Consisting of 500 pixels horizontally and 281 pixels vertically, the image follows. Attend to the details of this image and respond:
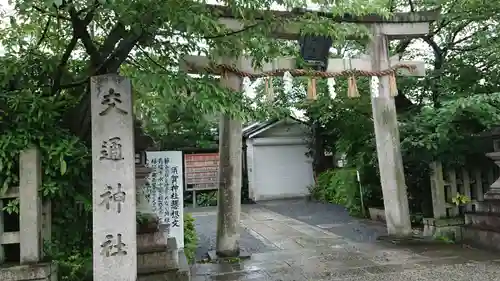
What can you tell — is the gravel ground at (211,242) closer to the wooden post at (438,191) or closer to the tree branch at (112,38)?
the wooden post at (438,191)

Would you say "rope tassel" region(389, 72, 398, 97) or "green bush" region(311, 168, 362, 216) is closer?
"rope tassel" region(389, 72, 398, 97)

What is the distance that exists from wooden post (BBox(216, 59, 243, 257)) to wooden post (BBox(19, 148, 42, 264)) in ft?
10.9

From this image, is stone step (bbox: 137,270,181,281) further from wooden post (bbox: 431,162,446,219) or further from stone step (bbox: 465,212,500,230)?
wooden post (bbox: 431,162,446,219)

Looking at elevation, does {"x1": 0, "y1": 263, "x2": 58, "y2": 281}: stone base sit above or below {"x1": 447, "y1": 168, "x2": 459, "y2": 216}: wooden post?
below

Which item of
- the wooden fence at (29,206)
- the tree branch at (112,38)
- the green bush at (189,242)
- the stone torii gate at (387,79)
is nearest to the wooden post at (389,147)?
the stone torii gate at (387,79)

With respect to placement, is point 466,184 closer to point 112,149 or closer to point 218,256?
point 218,256

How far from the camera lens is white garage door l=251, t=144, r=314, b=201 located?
17.9 meters

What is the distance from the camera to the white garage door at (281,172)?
17.9 meters

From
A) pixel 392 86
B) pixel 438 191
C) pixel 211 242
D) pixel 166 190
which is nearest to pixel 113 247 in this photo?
pixel 166 190

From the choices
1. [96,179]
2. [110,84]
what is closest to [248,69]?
[110,84]

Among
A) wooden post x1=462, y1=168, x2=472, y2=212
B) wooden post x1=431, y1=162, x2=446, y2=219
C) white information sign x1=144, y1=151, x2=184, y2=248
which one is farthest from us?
wooden post x1=462, y1=168, x2=472, y2=212

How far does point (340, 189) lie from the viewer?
13.9 metres

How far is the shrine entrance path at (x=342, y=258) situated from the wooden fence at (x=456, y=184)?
3.03ft

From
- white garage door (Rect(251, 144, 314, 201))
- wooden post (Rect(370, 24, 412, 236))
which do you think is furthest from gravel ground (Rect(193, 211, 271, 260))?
white garage door (Rect(251, 144, 314, 201))
